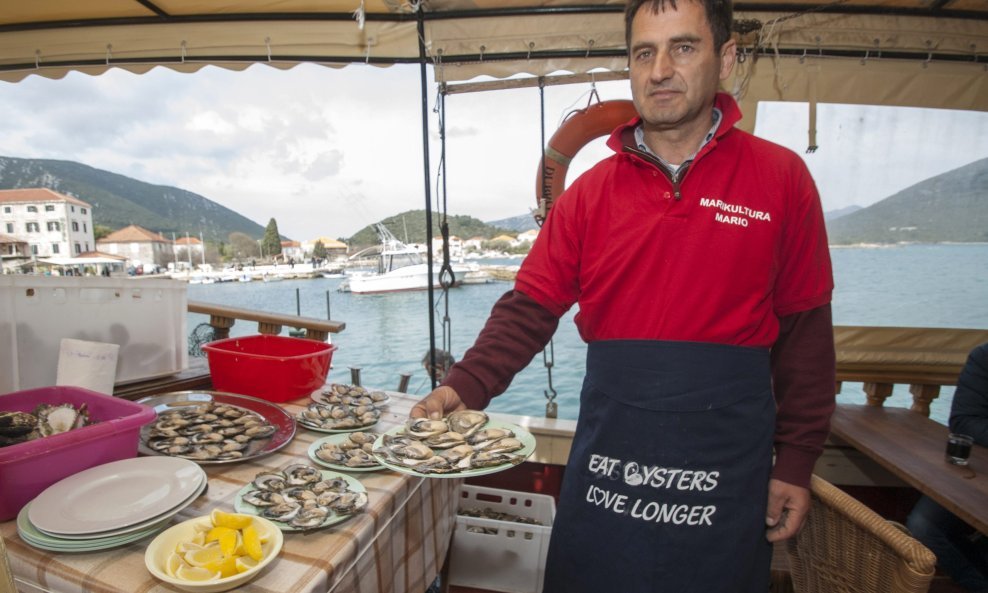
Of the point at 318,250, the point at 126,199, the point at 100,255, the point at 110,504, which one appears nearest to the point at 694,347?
the point at 110,504

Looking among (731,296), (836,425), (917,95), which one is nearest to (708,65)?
(731,296)

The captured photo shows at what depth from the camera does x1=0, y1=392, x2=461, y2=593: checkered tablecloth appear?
0.72 meters

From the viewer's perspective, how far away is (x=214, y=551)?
2.38 feet

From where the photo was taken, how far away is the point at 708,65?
3.18 ft

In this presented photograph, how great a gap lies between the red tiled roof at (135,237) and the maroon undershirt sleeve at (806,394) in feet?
65.4

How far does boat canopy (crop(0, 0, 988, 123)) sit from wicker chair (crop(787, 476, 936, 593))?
6.95 ft

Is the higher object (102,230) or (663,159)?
(102,230)

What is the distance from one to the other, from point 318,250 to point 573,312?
499 inches

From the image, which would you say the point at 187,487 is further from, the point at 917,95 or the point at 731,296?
the point at 917,95

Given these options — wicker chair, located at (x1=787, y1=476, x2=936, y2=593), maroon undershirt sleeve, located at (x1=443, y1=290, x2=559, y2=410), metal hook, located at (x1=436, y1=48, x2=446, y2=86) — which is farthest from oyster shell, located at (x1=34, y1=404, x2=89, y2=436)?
metal hook, located at (x1=436, y1=48, x2=446, y2=86)

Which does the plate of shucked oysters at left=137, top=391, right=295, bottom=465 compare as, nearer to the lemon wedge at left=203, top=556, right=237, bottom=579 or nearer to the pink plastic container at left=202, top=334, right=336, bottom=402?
the pink plastic container at left=202, top=334, right=336, bottom=402

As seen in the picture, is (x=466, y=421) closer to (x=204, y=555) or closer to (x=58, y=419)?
(x=204, y=555)

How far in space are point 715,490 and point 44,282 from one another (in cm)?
188

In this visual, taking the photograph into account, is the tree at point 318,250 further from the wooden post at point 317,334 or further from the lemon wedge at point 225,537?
the lemon wedge at point 225,537
